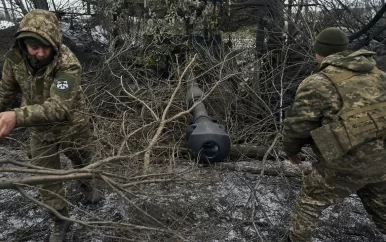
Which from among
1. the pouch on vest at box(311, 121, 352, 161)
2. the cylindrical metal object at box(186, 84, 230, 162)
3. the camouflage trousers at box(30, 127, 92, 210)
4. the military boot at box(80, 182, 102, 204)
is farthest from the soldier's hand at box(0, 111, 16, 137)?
the pouch on vest at box(311, 121, 352, 161)

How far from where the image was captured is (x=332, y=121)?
2354mm

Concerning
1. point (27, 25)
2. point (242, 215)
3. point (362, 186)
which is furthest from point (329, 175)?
point (27, 25)

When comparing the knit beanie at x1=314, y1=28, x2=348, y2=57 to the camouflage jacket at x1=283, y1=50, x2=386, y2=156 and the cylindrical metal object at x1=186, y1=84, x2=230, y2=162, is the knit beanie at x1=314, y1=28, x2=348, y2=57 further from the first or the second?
the cylindrical metal object at x1=186, y1=84, x2=230, y2=162

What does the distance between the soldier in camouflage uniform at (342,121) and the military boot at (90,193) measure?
6.54 feet

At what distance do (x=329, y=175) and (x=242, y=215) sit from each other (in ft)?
3.72

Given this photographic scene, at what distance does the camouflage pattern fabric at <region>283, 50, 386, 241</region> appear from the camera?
231cm

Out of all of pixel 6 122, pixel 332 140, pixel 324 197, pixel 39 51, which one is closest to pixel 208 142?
pixel 324 197

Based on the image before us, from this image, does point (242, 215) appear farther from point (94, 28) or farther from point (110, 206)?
point (94, 28)

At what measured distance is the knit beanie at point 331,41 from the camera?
2467 millimetres

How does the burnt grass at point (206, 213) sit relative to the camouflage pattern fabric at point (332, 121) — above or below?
below

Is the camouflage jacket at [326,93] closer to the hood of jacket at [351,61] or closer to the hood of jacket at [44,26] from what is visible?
the hood of jacket at [351,61]

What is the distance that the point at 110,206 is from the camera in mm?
3406

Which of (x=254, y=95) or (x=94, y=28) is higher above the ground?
(x=94, y=28)

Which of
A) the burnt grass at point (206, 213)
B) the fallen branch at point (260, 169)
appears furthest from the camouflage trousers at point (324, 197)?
the fallen branch at point (260, 169)
